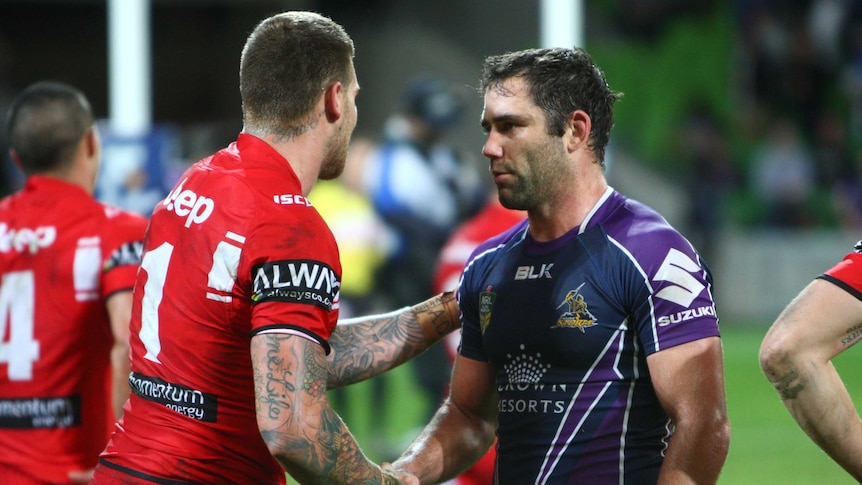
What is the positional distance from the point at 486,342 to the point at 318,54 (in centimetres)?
91

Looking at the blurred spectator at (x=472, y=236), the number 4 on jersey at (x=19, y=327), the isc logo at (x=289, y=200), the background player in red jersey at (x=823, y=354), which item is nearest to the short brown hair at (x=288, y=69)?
the isc logo at (x=289, y=200)

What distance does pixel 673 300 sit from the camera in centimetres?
297

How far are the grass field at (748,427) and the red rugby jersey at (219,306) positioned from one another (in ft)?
17.4

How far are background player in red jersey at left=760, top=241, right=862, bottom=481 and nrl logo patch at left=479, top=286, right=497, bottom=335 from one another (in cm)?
75

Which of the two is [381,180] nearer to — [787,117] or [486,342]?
[486,342]

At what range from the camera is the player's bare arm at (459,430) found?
11.4 feet

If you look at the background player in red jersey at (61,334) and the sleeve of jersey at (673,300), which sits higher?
the sleeve of jersey at (673,300)

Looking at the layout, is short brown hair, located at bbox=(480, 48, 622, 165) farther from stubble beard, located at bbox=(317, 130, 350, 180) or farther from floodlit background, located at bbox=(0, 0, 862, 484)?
floodlit background, located at bbox=(0, 0, 862, 484)

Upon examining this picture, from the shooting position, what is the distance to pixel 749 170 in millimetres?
18188

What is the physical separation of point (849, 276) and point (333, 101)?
1373 mm

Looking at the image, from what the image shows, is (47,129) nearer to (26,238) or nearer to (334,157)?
(26,238)

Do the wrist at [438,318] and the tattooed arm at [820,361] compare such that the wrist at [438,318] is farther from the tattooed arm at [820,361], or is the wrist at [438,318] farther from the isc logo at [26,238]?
the isc logo at [26,238]

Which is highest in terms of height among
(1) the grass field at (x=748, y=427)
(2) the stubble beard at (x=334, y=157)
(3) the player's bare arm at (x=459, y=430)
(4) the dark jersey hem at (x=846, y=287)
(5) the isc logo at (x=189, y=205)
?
(2) the stubble beard at (x=334, y=157)

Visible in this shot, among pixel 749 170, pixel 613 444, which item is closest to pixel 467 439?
pixel 613 444
